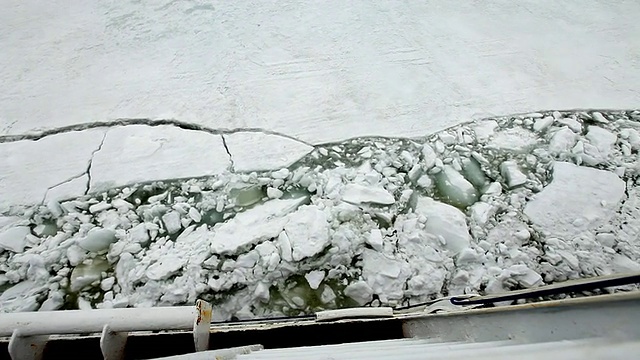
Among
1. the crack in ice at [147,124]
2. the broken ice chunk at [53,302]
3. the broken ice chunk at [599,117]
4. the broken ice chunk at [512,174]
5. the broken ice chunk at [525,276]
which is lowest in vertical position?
the broken ice chunk at [53,302]

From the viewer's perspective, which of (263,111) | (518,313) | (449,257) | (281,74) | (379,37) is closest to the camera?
(518,313)

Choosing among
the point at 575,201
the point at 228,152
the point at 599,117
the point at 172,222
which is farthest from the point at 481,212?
the point at 172,222

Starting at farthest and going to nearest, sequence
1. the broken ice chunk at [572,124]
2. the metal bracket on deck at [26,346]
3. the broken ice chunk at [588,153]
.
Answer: the broken ice chunk at [572,124]
the broken ice chunk at [588,153]
the metal bracket on deck at [26,346]

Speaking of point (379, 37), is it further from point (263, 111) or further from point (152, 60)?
point (152, 60)

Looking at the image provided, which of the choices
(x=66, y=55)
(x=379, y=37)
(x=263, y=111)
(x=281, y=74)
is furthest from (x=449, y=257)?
(x=66, y=55)

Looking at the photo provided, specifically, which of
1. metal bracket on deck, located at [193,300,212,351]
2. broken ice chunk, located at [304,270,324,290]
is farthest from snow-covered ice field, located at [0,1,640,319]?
metal bracket on deck, located at [193,300,212,351]

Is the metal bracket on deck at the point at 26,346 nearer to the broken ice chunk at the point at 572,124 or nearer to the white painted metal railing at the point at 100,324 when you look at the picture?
the white painted metal railing at the point at 100,324

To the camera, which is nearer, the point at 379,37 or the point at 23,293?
the point at 23,293

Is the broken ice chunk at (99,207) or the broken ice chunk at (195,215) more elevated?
the broken ice chunk at (99,207)

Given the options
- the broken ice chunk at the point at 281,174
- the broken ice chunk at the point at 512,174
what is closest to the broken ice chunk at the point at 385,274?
the broken ice chunk at the point at 281,174
